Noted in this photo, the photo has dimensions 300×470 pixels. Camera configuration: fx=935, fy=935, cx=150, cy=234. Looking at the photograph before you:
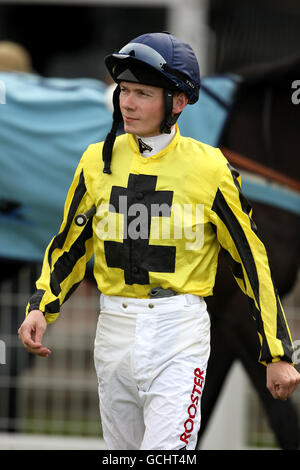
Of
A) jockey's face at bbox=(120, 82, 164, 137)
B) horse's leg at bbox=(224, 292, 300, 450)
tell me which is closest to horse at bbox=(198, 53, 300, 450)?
horse's leg at bbox=(224, 292, 300, 450)

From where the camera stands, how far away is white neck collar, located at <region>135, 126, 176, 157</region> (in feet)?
8.41

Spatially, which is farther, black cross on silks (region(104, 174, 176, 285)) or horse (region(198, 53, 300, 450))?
horse (region(198, 53, 300, 450))

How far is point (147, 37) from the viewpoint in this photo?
8.22 ft

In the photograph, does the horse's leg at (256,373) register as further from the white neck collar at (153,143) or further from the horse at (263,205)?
the white neck collar at (153,143)

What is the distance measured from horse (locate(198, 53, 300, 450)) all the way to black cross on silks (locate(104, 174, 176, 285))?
1.08 m

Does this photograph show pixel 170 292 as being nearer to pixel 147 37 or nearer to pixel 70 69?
pixel 147 37

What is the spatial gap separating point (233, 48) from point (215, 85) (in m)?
2.24

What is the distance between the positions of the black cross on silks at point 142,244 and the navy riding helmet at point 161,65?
0.55 ft

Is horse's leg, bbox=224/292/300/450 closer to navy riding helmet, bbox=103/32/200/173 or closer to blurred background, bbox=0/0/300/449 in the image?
blurred background, bbox=0/0/300/449

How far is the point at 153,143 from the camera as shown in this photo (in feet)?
8.41

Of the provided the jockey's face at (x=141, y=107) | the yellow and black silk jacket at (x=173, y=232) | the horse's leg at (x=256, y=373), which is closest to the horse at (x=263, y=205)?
the horse's leg at (x=256, y=373)

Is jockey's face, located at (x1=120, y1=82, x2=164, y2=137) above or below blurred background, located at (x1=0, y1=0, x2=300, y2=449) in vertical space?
above

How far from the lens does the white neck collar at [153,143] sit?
2.56 m
